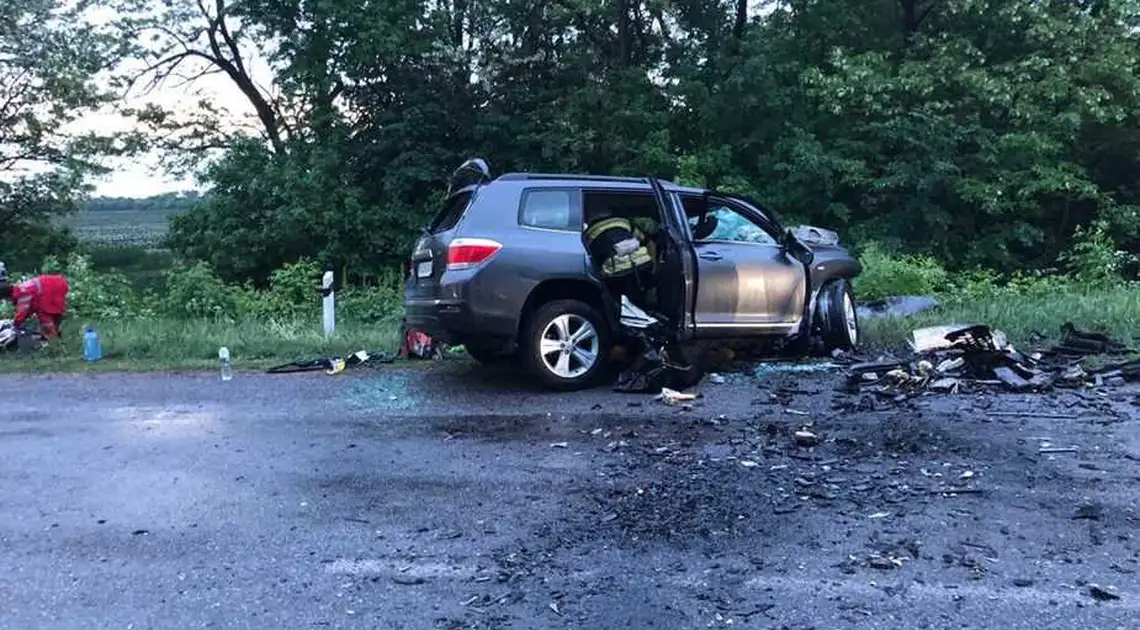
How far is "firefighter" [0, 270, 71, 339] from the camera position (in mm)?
10695

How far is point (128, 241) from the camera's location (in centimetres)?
2161

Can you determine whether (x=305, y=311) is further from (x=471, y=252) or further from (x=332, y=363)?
(x=471, y=252)

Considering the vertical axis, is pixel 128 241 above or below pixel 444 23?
below

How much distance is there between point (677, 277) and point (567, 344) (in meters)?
1.13

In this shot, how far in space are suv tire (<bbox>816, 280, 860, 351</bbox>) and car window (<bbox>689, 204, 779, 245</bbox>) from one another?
2.97ft

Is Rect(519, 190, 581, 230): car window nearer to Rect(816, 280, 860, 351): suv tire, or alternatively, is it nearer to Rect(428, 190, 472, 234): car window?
Rect(428, 190, 472, 234): car window

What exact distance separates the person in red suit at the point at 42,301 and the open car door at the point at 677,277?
7116 millimetres

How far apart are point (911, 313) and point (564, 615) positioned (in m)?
9.09

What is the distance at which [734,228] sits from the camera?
888 centimetres

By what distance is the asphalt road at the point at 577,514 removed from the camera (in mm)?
3688

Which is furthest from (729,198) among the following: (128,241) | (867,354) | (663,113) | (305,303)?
(128,241)

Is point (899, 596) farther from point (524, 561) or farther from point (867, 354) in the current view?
point (867, 354)

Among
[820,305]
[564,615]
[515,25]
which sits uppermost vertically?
[515,25]

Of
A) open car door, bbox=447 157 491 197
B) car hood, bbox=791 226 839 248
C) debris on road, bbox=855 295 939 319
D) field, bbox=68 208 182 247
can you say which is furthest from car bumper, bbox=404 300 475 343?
field, bbox=68 208 182 247
